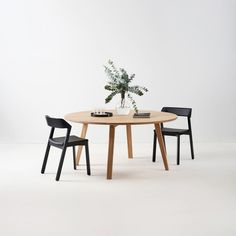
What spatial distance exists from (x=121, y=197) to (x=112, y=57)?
3.13m

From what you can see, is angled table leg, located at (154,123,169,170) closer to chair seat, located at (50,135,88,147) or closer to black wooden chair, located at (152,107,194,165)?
black wooden chair, located at (152,107,194,165)

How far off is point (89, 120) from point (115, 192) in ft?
3.00

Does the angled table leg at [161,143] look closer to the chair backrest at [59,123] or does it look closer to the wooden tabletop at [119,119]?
the wooden tabletop at [119,119]

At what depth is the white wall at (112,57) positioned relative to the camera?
6.97 m

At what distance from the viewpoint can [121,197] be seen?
4352 mm

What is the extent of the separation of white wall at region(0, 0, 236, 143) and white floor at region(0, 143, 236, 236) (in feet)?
3.30

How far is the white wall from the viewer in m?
6.97

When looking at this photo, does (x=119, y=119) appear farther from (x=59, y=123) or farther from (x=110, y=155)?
(x=59, y=123)

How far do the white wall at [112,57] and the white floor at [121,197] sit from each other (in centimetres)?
101

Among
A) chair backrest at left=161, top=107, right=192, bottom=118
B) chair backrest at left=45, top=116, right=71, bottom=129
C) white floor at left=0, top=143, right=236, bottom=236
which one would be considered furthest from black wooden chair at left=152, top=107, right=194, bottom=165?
chair backrest at left=45, top=116, right=71, bottom=129

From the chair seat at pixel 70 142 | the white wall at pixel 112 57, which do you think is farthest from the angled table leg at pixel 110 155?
the white wall at pixel 112 57
